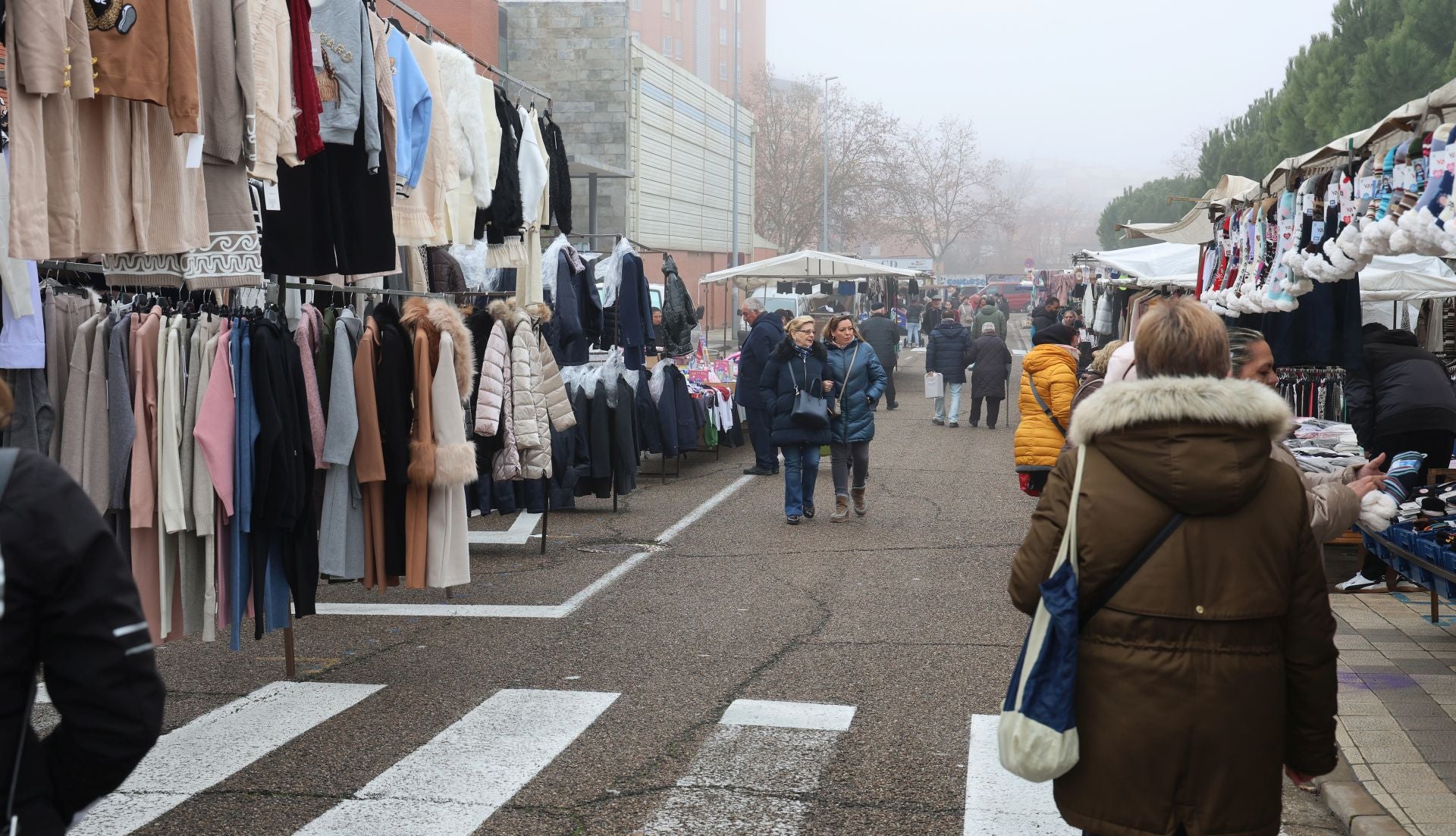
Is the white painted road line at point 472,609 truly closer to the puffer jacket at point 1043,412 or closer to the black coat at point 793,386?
the puffer jacket at point 1043,412

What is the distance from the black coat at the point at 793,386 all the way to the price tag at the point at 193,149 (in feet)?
25.2

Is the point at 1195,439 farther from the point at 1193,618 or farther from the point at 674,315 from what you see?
the point at 674,315

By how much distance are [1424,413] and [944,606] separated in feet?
10.4

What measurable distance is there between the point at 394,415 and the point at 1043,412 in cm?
443

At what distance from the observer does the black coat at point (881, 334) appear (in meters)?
24.6

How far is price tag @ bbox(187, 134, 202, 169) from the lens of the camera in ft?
18.8

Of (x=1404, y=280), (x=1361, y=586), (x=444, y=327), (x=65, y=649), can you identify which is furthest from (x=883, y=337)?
(x=65, y=649)

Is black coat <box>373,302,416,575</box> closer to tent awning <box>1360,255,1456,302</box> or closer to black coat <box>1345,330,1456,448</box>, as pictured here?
black coat <box>1345,330,1456,448</box>

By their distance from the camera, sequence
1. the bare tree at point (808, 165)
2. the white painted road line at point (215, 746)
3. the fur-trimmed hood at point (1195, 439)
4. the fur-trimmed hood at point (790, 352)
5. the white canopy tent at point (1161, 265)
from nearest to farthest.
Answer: the fur-trimmed hood at point (1195, 439), the white painted road line at point (215, 746), the fur-trimmed hood at point (790, 352), the white canopy tent at point (1161, 265), the bare tree at point (808, 165)

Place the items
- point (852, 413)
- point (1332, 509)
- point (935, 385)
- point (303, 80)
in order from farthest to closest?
1. point (935, 385)
2. point (852, 413)
3. point (303, 80)
4. point (1332, 509)

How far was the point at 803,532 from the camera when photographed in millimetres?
12398

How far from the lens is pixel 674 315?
16.8 meters

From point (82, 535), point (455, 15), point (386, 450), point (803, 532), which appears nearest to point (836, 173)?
point (455, 15)

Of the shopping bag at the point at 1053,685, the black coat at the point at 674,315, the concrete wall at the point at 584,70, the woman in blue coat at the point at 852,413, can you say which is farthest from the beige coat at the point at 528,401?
the concrete wall at the point at 584,70
